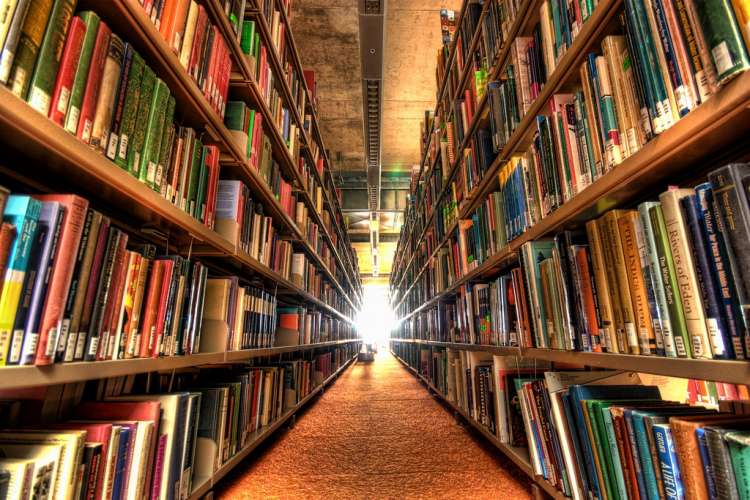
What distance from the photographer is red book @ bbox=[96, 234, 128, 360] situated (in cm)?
74

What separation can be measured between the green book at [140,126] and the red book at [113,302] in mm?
180

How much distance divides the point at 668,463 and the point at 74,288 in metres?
1.12

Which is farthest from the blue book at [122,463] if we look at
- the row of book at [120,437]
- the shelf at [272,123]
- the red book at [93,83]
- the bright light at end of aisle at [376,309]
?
the bright light at end of aisle at [376,309]

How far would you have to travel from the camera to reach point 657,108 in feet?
2.23

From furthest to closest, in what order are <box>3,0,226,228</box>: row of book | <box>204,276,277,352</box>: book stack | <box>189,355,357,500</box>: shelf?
<box>204,276,277,352</box>: book stack
<box>189,355,357,500</box>: shelf
<box>3,0,226,228</box>: row of book

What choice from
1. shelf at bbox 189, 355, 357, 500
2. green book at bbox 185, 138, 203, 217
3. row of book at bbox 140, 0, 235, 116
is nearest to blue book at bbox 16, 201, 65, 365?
green book at bbox 185, 138, 203, 217

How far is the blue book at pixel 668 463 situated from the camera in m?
0.63

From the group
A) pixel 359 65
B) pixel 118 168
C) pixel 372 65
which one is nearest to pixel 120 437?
pixel 118 168

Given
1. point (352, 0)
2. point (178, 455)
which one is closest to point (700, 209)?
point (178, 455)

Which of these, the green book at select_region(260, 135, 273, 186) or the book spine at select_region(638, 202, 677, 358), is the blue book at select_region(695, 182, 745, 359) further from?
the green book at select_region(260, 135, 273, 186)

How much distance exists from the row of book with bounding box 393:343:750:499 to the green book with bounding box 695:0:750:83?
0.54 metres

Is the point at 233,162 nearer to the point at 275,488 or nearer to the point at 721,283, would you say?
the point at 275,488

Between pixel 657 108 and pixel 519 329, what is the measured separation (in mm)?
819

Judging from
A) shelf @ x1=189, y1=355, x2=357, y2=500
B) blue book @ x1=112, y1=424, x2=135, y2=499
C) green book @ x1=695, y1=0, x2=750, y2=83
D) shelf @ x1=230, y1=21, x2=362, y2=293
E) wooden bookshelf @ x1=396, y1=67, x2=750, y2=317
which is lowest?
shelf @ x1=189, y1=355, x2=357, y2=500
